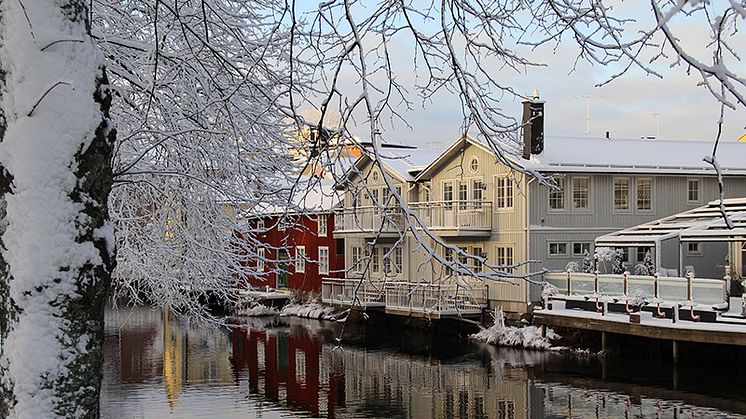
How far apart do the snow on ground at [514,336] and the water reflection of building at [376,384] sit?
A: 10.5 ft

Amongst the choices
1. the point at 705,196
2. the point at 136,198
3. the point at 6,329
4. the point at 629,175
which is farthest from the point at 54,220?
the point at 705,196

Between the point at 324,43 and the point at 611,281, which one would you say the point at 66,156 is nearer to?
the point at 324,43

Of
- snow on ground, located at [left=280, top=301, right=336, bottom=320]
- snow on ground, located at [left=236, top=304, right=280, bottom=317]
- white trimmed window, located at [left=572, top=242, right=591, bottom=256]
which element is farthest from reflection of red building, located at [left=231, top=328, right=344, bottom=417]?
white trimmed window, located at [left=572, top=242, right=591, bottom=256]

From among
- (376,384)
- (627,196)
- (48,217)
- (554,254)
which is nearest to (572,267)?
(554,254)

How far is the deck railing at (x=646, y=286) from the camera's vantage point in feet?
73.0

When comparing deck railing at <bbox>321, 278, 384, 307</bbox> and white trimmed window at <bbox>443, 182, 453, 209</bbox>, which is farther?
white trimmed window at <bbox>443, 182, 453, 209</bbox>

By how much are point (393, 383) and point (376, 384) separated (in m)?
0.44

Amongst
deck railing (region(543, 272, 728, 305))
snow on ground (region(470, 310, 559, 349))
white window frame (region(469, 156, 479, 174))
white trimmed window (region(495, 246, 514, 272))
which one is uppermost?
white window frame (region(469, 156, 479, 174))

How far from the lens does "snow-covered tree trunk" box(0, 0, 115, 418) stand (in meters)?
3.53

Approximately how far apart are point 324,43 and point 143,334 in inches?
1218

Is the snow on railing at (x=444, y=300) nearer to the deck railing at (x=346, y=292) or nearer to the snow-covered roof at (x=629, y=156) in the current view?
the deck railing at (x=346, y=292)

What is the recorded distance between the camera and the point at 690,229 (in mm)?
26141

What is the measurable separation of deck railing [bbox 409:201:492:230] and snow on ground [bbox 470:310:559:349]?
11.7 ft

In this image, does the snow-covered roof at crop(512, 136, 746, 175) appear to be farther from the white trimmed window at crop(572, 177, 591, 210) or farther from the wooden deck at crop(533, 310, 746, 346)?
the wooden deck at crop(533, 310, 746, 346)
